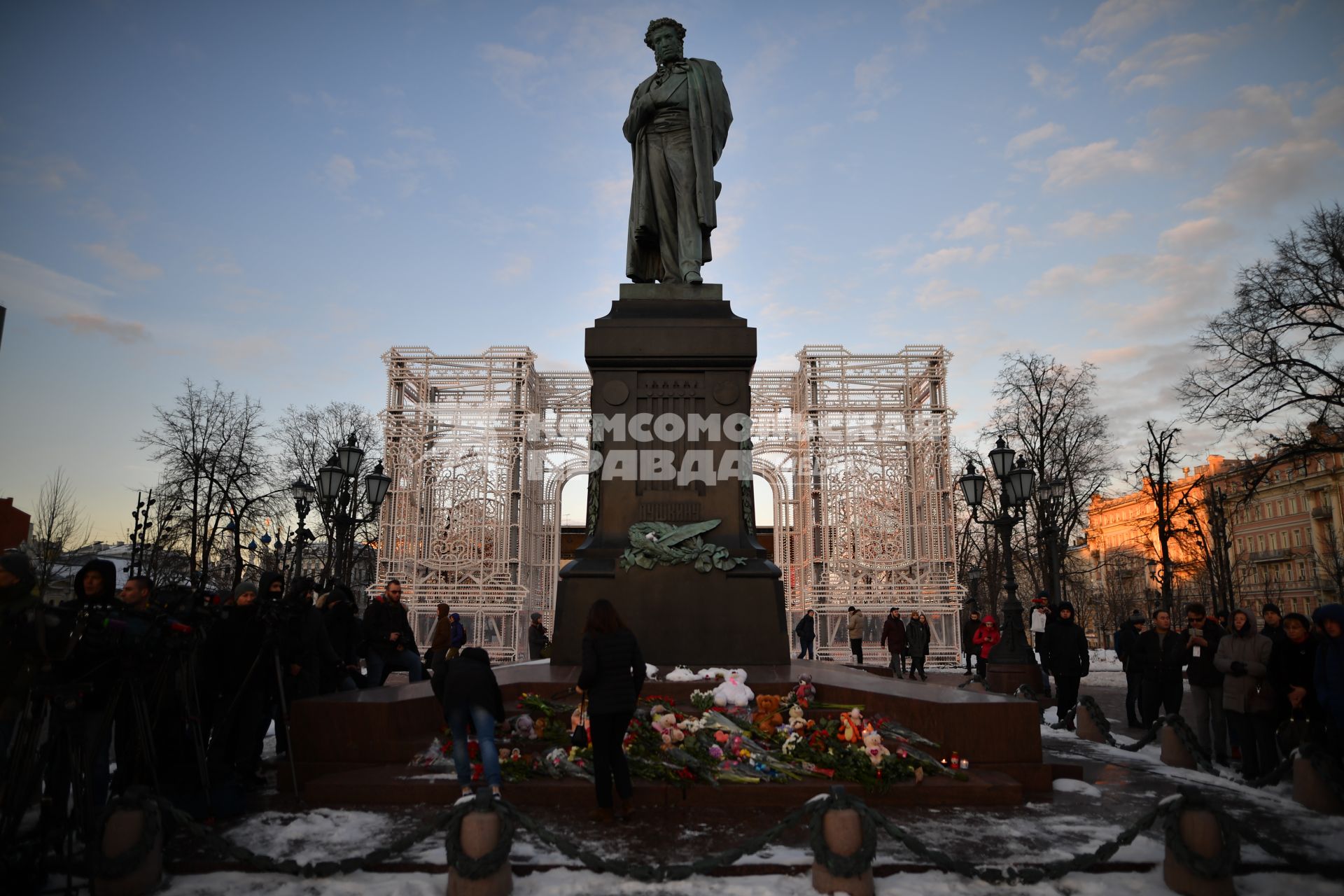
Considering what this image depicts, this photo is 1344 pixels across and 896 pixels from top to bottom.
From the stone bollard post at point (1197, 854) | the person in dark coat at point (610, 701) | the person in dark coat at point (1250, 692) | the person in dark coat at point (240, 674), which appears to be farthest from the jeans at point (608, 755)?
the person in dark coat at point (1250, 692)

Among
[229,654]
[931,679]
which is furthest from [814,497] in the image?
[229,654]

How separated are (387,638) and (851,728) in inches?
219

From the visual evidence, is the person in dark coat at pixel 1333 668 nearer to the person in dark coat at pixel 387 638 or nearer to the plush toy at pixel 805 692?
the plush toy at pixel 805 692

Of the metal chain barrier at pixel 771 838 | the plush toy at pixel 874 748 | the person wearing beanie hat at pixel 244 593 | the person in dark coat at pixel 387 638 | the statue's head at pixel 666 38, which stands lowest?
the metal chain barrier at pixel 771 838

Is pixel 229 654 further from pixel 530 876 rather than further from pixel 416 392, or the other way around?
pixel 416 392

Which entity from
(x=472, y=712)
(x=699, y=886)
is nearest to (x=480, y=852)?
(x=699, y=886)

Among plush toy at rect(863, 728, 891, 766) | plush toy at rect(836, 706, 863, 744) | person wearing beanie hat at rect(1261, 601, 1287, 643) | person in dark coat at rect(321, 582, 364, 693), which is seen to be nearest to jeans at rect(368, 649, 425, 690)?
person in dark coat at rect(321, 582, 364, 693)

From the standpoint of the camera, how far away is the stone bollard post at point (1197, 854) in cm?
425

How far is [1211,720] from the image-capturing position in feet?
28.2

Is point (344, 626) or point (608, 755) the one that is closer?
point (608, 755)

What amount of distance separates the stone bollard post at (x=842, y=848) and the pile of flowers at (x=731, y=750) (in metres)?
1.70

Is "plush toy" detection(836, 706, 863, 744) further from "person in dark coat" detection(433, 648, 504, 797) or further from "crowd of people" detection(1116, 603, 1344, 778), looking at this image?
"crowd of people" detection(1116, 603, 1344, 778)

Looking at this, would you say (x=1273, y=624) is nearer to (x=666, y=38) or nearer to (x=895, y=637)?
(x=666, y=38)

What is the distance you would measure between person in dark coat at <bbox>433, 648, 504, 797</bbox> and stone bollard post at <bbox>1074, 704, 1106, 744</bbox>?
23.0 ft
